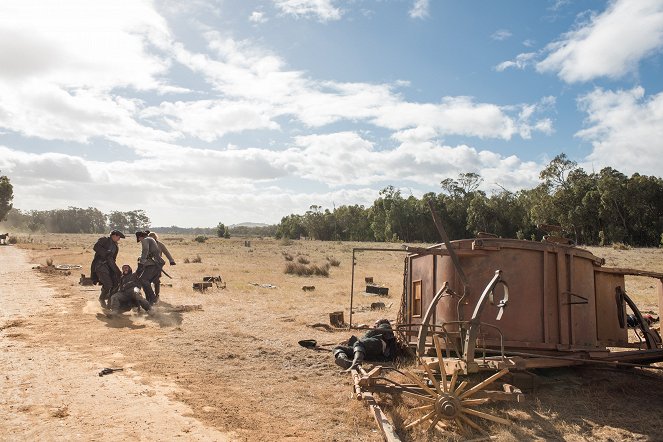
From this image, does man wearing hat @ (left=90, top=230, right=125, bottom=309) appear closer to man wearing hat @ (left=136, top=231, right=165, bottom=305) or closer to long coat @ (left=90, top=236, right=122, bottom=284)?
long coat @ (left=90, top=236, right=122, bottom=284)

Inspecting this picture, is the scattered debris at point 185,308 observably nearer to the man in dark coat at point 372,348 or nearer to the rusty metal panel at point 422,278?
the man in dark coat at point 372,348

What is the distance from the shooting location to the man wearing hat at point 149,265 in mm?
14792

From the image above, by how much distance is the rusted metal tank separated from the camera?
8023mm

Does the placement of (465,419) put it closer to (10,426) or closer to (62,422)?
(62,422)

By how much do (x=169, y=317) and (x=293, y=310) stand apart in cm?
376

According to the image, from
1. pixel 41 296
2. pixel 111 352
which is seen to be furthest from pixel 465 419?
pixel 41 296

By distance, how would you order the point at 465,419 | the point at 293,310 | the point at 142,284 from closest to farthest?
the point at 465,419 → the point at 142,284 → the point at 293,310

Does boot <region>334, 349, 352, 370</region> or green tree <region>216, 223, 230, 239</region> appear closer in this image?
boot <region>334, 349, 352, 370</region>

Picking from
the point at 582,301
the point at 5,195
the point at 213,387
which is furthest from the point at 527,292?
the point at 5,195

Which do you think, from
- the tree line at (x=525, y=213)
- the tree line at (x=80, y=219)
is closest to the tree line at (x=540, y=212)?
the tree line at (x=525, y=213)

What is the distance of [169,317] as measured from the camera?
45.4 ft

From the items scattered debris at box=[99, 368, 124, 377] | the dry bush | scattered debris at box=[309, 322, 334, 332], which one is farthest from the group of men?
the dry bush

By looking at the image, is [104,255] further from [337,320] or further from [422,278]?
[422,278]

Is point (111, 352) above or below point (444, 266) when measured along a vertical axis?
below
